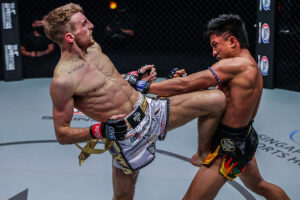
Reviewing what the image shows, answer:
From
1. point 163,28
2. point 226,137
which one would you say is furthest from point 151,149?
point 163,28

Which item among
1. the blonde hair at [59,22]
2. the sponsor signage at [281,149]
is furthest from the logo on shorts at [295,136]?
the blonde hair at [59,22]

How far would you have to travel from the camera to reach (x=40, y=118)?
205 inches

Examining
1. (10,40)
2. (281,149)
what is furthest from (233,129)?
(10,40)

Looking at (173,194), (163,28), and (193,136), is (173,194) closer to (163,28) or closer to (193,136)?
(193,136)

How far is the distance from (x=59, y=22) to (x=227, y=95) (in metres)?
1.11

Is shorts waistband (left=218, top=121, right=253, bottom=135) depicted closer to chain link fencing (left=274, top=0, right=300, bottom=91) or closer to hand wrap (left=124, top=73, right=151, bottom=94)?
hand wrap (left=124, top=73, right=151, bottom=94)

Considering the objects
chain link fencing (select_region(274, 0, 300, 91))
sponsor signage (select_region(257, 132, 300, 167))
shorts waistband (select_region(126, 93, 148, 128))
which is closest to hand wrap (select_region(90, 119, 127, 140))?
shorts waistband (select_region(126, 93, 148, 128))

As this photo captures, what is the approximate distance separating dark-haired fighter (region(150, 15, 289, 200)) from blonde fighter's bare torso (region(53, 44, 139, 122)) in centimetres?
23

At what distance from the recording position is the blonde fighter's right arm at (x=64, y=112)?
2023 millimetres

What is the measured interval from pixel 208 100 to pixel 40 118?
12.0 ft

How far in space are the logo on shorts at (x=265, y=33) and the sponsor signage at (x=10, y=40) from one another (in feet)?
15.6

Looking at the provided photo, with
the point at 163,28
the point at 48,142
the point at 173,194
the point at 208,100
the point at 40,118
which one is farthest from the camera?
the point at 163,28

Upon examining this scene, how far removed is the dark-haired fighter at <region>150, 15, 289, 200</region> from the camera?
2.21 m

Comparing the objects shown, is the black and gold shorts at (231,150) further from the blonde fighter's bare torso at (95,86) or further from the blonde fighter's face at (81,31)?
the blonde fighter's face at (81,31)
